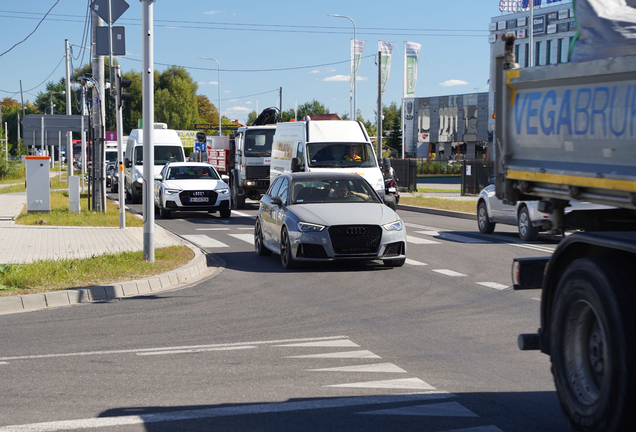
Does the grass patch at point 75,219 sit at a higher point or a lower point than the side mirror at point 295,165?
lower

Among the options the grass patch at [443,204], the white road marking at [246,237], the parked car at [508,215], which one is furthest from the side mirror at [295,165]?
the grass patch at [443,204]

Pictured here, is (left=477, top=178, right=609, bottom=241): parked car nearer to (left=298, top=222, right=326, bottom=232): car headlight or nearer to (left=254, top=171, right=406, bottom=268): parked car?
(left=254, top=171, right=406, bottom=268): parked car

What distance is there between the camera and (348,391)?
516 centimetres

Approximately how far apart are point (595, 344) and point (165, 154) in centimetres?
2809

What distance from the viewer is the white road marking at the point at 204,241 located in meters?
15.5

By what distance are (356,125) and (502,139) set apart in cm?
1590

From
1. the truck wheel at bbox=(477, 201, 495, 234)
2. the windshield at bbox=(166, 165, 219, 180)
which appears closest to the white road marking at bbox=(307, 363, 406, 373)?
the truck wheel at bbox=(477, 201, 495, 234)

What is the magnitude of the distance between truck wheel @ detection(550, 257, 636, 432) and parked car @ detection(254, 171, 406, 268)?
274 inches

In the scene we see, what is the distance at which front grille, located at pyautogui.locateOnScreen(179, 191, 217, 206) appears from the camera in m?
22.4

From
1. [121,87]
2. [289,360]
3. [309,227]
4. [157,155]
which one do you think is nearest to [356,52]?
[157,155]

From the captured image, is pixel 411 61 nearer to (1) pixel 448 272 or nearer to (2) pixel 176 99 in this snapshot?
(1) pixel 448 272

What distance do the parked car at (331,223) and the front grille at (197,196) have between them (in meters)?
9.76

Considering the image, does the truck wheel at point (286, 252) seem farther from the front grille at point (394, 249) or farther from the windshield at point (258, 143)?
the windshield at point (258, 143)

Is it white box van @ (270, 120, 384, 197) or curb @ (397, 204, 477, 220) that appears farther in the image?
curb @ (397, 204, 477, 220)
